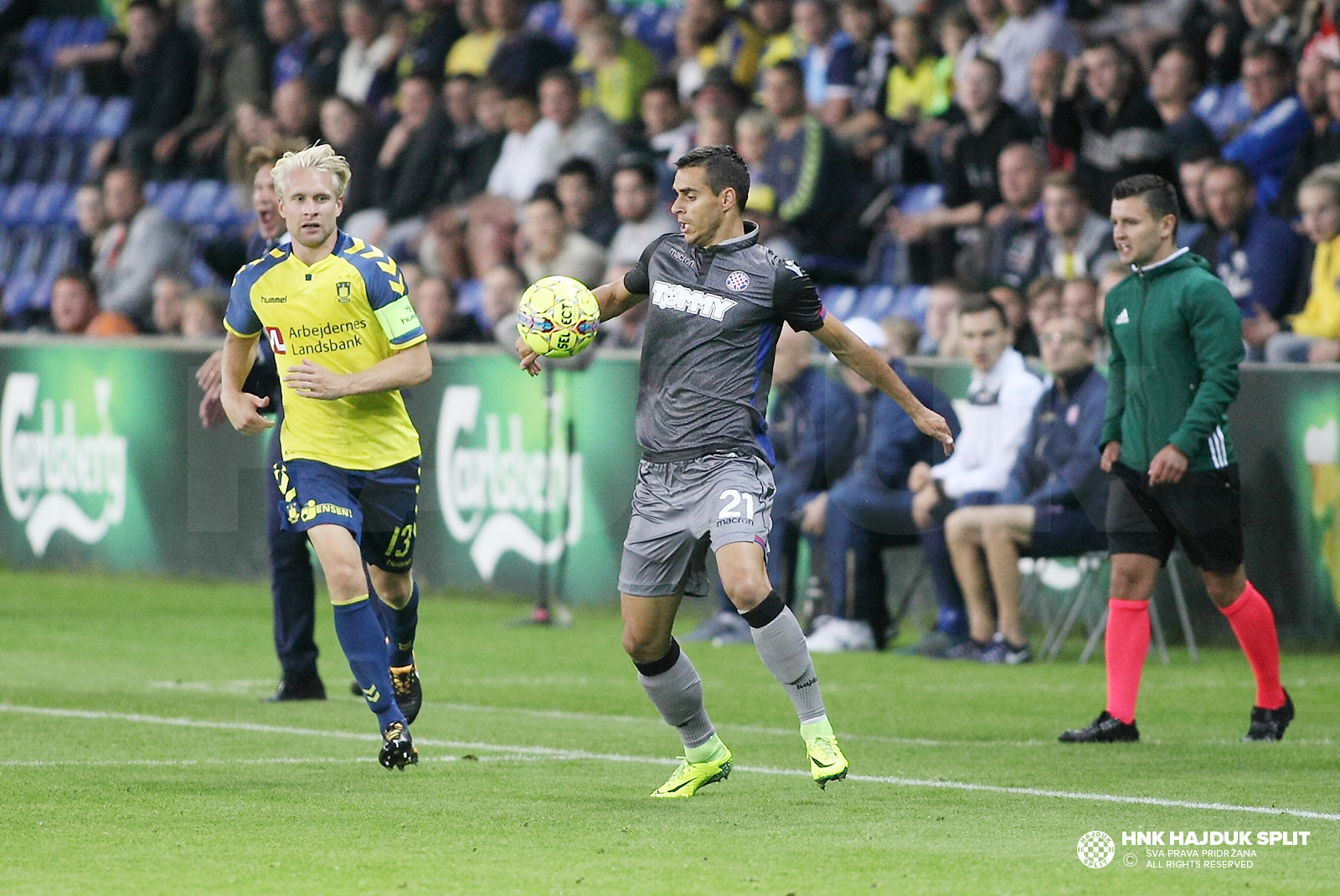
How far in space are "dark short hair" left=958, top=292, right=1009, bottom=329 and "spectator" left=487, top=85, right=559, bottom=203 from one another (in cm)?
642

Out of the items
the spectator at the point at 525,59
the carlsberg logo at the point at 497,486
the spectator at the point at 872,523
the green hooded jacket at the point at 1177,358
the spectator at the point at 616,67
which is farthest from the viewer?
the spectator at the point at 525,59

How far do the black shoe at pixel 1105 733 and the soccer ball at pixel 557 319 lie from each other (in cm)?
294

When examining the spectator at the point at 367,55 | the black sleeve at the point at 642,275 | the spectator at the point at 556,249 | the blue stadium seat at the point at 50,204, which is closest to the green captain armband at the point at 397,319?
the black sleeve at the point at 642,275

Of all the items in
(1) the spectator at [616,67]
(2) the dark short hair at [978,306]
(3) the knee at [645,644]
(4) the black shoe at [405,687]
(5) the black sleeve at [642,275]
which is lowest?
(4) the black shoe at [405,687]

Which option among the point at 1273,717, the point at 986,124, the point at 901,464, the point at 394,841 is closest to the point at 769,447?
the point at 394,841

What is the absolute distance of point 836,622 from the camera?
13.5 meters

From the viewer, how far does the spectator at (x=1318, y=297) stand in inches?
518

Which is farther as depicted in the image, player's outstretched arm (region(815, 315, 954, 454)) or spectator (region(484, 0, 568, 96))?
spectator (region(484, 0, 568, 96))

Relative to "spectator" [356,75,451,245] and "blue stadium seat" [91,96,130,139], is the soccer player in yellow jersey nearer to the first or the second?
"spectator" [356,75,451,245]

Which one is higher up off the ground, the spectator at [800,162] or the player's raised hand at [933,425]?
the spectator at [800,162]

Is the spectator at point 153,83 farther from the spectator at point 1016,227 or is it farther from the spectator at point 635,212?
the spectator at point 1016,227

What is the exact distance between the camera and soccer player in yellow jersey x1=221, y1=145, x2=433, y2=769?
820 cm

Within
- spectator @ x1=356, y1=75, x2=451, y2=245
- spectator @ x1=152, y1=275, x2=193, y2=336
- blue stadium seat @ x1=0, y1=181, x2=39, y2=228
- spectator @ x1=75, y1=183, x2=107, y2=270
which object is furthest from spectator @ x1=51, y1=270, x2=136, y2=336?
blue stadium seat @ x1=0, y1=181, x2=39, y2=228

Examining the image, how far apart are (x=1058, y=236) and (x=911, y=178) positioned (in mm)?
2652
